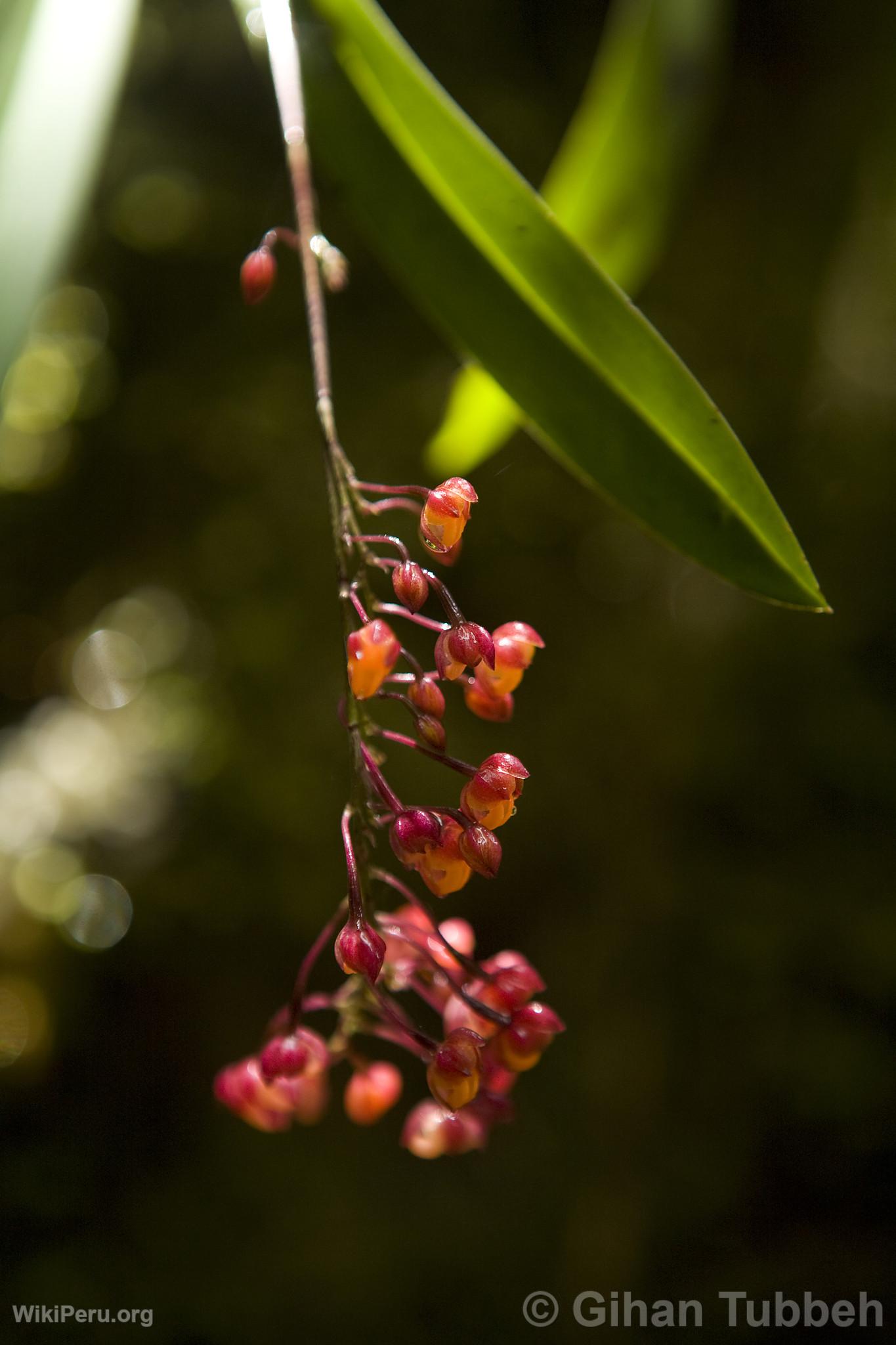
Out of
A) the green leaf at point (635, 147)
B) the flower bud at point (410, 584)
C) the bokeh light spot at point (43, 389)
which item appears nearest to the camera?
the flower bud at point (410, 584)

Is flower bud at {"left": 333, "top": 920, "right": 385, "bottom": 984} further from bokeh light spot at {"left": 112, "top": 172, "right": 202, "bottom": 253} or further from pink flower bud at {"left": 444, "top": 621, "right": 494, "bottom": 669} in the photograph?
bokeh light spot at {"left": 112, "top": 172, "right": 202, "bottom": 253}

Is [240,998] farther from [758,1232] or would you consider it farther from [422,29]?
[422,29]

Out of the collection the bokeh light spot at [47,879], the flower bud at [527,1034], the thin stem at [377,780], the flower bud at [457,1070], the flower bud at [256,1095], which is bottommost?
the bokeh light spot at [47,879]

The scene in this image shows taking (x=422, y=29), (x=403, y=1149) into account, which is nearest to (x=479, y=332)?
(x=422, y=29)

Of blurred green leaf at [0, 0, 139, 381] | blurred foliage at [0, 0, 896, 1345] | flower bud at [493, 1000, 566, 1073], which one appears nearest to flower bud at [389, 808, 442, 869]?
flower bud at [493, 1000, 566, 1073]

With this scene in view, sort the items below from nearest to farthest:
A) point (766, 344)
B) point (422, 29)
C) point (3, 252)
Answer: point (3, 252), point (422, 29), point (766, 344)

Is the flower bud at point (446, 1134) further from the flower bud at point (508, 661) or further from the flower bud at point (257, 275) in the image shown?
the flower bud at point (257, 275)

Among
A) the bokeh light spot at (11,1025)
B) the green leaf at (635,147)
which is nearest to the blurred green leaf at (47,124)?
the green leaf at (635,147)
